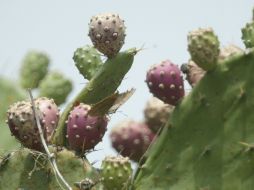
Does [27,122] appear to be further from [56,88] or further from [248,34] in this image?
[56,88]

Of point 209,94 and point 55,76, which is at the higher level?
point 209,94

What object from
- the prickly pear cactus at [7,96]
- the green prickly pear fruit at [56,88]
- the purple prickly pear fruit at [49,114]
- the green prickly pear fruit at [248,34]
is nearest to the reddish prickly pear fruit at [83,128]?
the purple prickly pear fruit at [49,114]

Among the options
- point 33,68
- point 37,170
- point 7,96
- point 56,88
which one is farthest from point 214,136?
point 33,68

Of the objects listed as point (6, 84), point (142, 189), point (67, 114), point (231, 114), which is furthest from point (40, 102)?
point (6, 84)

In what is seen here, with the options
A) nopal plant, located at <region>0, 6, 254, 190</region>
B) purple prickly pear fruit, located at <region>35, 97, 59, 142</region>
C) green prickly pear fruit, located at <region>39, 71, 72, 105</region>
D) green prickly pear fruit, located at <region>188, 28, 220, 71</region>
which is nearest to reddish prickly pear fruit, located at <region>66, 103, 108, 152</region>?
nopal plant, located at <region>0, 6, 254, 190</region>

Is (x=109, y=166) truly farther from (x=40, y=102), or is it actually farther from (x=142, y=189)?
(x=40, y=102)

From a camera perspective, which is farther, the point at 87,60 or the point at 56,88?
the point at 56,88
